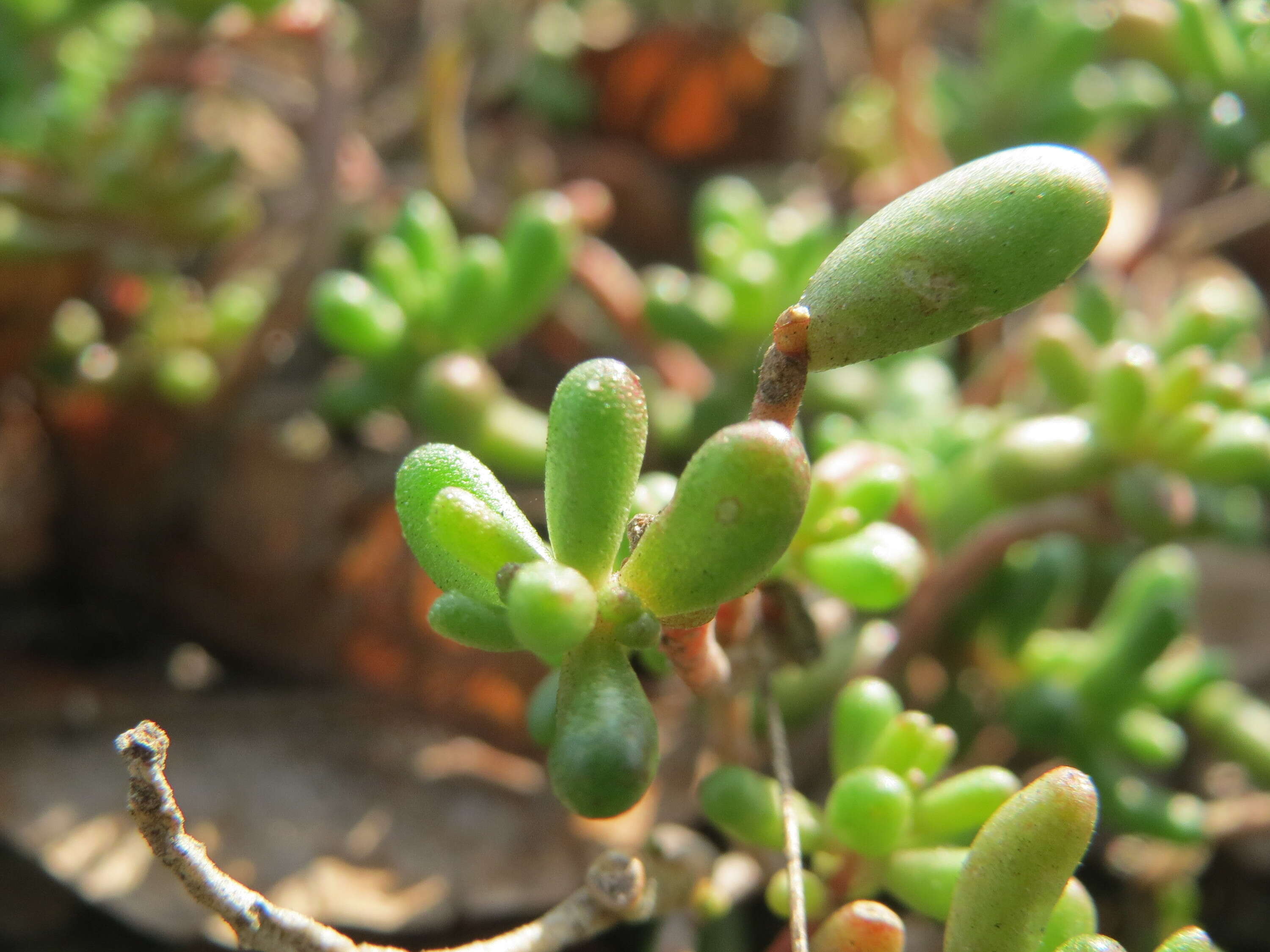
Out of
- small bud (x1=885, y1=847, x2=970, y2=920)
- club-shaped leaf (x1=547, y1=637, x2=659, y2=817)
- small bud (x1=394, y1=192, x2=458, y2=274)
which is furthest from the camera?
small bud (x1=394, y1=192, x2=458, y2=274)

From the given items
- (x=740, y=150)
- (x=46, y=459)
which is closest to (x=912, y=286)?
(x=46, y=459)

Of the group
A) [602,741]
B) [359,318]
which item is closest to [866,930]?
[602,741]

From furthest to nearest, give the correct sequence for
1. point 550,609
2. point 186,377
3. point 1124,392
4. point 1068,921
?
point 186,377, point 1124,392, point 1068,921, point 550,609

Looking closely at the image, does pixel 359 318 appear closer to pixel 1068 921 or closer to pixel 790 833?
pixel 790 833

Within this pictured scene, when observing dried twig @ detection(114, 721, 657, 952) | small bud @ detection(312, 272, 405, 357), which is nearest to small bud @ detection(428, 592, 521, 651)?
dried twig @ detection(114, 721, 657, 952)

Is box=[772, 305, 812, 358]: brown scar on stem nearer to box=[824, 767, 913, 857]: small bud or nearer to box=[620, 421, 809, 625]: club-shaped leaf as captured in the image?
box=[620, 421, 809, 625]: club-shaped leaf

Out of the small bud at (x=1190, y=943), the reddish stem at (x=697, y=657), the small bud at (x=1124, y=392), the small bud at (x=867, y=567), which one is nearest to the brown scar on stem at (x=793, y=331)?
the reddish stem at (x=697, y=657)
